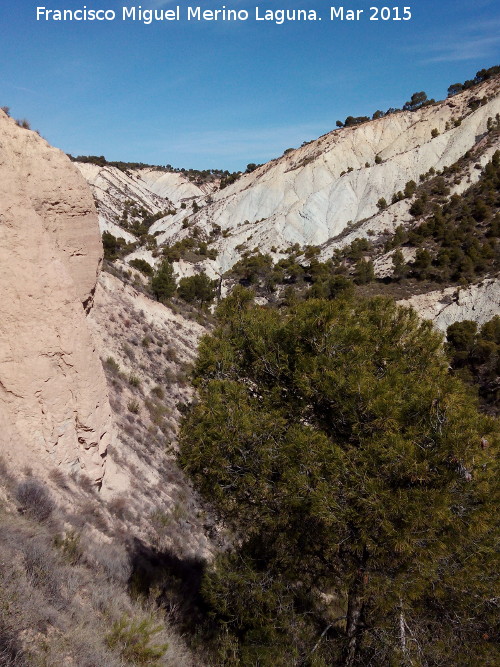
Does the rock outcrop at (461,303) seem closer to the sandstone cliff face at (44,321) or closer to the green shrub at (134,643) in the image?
the sandstone cliff face at (44,321)

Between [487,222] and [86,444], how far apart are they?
42.3m

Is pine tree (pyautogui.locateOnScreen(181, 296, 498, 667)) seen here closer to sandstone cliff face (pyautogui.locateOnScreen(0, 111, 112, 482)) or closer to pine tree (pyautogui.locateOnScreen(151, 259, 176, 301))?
sandstone cliff face (pyautogui.locateOnScreen(0, 111, 112, 482))

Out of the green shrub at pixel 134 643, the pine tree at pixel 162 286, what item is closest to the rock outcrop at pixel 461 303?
the pine tree at pixel 162 286

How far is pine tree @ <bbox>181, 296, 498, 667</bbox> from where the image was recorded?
15.8 ft

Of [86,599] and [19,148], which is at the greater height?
[19,148]

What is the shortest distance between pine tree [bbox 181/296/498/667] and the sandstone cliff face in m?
2.77

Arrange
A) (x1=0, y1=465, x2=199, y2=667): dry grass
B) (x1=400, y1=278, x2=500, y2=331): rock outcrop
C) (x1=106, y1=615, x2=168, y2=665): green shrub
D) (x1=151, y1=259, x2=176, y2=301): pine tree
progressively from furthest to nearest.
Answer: (x1=400, y1=278, x2=500, y2=331): rock outcrop < (x1=151, y1=259, x2=176, y2=301): pine tree < (x1=106, y1=615, x2=168, y2=665): green shrub < (x1=0, y1=465, x2=199, y2=667): dry grass

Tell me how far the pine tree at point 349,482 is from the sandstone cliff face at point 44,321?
2.77 m

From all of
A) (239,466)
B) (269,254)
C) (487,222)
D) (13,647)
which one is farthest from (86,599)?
(269,254)

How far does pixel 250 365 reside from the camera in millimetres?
7102

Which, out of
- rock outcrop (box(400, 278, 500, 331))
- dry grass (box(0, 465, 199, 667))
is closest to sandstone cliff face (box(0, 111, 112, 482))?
dry grass (box(0, 465, 199, 667))

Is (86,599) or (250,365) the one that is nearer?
(86,599)

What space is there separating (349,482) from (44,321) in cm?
604

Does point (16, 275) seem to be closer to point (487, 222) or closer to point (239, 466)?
point (239, 466)
